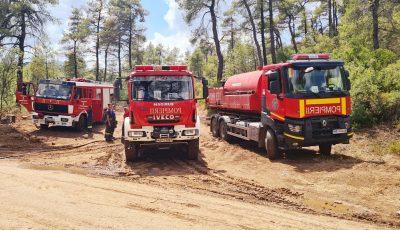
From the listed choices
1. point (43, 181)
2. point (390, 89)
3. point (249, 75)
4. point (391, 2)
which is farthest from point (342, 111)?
point (391, 2)

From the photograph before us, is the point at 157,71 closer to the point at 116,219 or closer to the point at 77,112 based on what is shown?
the point at 116,219

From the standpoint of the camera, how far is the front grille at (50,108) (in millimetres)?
19688

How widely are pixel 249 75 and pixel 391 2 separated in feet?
46.5

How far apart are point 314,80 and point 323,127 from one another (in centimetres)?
143

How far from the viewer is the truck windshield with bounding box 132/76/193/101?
11.8 meters

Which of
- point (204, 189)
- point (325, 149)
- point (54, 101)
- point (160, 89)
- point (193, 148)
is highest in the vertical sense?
point (160, 89)

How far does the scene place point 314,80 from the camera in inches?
446

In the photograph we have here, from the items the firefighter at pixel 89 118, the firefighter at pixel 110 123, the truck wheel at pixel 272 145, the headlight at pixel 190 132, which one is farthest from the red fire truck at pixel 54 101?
the truck wheel at pixel 272 145

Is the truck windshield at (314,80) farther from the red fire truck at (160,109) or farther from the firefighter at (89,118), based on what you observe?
the firefighter at (89,118)

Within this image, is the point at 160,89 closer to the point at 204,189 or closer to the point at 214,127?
the point at 204,189

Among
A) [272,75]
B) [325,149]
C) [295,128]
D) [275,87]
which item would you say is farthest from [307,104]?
[325,149]

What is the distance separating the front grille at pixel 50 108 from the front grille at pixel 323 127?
13488mm

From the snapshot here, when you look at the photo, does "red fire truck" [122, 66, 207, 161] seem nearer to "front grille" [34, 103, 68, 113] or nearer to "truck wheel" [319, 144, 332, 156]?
"truck wheel" [319, 144, 332, 156]

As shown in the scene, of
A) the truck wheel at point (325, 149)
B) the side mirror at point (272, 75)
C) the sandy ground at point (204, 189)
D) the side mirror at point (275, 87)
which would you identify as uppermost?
the side mirror at point (272, 75)
